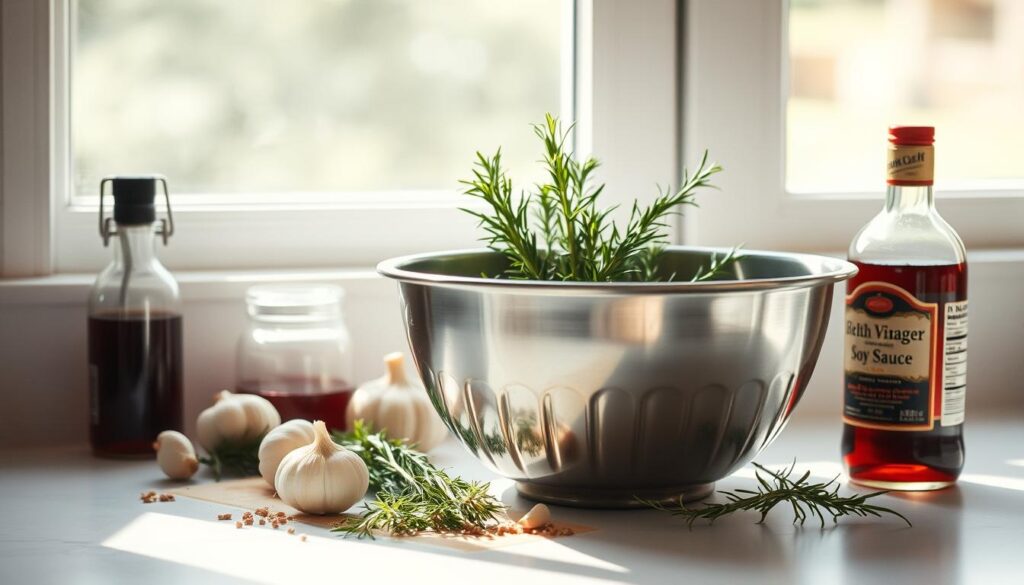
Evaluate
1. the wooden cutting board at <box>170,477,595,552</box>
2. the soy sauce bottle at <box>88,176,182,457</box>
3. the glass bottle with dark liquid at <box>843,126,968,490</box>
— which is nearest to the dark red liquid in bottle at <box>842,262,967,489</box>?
the glass bottle with dark liquid at <box>843,126,968,490</box>

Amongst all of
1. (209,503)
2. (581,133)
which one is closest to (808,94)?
(581,133)

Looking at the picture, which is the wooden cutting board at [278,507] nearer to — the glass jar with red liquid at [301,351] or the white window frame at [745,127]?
the glass jar with red liquid at [301,351]

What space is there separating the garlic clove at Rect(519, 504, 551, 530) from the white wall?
0.45 meters

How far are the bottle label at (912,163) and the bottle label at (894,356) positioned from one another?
0.29 feet

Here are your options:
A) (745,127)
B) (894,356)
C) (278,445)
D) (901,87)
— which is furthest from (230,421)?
(901,87)

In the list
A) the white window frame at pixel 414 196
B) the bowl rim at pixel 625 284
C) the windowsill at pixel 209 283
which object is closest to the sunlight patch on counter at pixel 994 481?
the bowl rim at pixel 625 284

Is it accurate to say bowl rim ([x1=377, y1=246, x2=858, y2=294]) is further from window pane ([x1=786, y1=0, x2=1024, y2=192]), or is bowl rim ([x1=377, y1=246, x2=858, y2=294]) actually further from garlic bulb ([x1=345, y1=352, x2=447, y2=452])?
window pane ([x1=786, y1=0, x2=1024, y2=192])

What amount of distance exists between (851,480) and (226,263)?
70 centimetres

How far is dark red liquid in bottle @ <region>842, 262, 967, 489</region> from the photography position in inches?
37.9

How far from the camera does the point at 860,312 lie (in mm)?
981

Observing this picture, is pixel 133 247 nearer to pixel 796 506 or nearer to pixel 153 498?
pixel 153 498

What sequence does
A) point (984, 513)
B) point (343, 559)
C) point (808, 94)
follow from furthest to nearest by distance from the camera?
point (808, 94), point (984, 513), point (343, 559)

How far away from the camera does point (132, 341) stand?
1.10m

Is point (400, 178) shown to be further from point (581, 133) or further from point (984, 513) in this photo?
point (984, 513)
